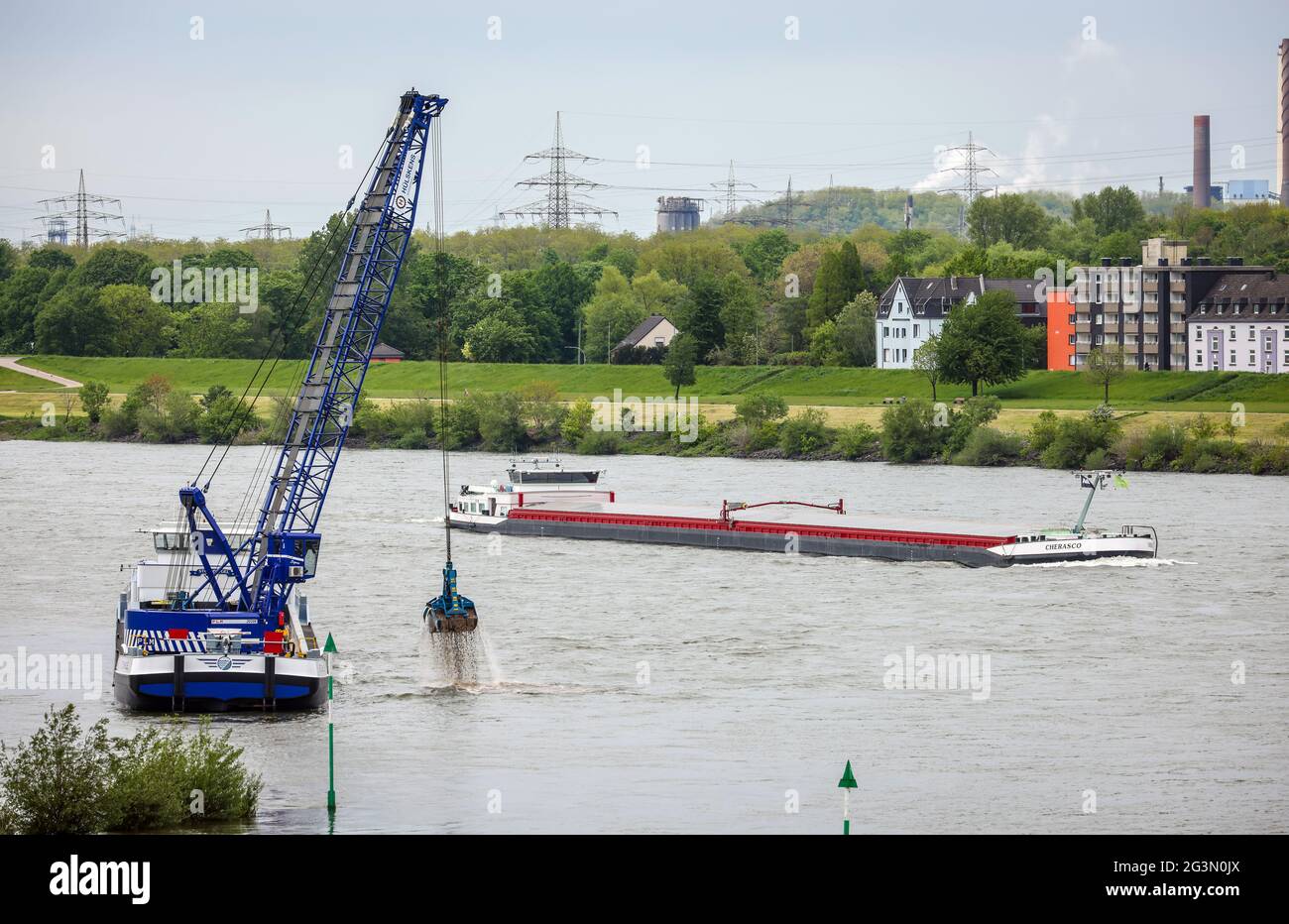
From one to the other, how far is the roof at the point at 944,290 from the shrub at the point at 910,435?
3684 centimetres

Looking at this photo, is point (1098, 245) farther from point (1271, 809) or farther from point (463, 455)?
point (1271, 809)

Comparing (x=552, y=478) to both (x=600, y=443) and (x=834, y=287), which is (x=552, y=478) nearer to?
(x=600, y=443)

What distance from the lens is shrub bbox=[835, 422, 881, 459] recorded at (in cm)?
11138

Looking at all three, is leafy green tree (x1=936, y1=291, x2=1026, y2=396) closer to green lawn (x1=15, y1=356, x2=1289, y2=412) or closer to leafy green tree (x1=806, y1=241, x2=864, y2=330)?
green lawn (x1=15, y1=356, x2=1289, y2=412)

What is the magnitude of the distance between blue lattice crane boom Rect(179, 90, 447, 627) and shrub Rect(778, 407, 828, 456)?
2746 inches

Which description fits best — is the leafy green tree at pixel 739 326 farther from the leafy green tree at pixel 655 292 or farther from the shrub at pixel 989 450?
the shrub at pixel 989 450

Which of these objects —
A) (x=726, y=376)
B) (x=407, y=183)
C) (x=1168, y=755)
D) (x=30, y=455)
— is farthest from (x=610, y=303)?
(x=1168, y=755)

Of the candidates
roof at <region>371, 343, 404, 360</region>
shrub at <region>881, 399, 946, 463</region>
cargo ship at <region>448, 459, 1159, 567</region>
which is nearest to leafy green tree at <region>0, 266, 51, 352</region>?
roof at <region>371, 343, 404, 360</region>

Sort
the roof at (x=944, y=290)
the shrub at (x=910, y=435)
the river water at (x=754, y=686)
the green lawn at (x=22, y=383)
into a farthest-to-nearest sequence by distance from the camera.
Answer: the green lawn at (x=22, y=383), the roof at (x=944, y=290), the shrub at (x=910, y=435), the river water at (x=754, y=686)

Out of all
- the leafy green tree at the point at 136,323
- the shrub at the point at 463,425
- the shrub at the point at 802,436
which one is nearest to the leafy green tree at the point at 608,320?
the shrub at the point at 463,425

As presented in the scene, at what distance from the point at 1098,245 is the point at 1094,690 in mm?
143163

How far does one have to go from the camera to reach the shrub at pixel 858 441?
365 feet

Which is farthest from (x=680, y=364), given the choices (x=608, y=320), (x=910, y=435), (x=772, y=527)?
(x=772, y=527)

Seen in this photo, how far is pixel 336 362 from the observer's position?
43750 millimetres
